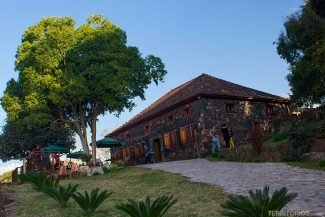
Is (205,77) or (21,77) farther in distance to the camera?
(205,77)

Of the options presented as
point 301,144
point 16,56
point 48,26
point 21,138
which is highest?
point 48,26

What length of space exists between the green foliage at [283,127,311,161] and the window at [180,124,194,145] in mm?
10019

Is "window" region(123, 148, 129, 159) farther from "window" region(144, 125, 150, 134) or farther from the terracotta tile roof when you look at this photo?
the terracotta tile roof

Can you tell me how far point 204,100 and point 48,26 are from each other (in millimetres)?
12831

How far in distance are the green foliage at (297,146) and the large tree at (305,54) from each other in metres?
5.00

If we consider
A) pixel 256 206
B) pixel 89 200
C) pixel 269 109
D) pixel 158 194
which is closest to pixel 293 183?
pixel 158 194

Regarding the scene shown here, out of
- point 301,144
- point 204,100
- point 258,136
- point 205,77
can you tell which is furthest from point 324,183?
point 205,77

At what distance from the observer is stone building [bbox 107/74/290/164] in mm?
24250

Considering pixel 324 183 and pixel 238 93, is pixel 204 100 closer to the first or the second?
pixel 238 93

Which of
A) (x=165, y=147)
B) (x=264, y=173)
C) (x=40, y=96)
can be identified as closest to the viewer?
(x=264, y=173)

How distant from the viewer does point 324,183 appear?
327 inches

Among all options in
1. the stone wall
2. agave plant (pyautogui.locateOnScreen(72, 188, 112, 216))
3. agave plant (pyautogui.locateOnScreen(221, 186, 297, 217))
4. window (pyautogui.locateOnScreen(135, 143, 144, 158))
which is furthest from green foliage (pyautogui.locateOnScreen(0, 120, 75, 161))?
agave plant (pyautogui.locateOnScreen(221, 186, 297, 217))

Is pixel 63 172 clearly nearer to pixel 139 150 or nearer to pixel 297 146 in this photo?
pixel 297 146

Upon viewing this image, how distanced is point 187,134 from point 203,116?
6.76ft
